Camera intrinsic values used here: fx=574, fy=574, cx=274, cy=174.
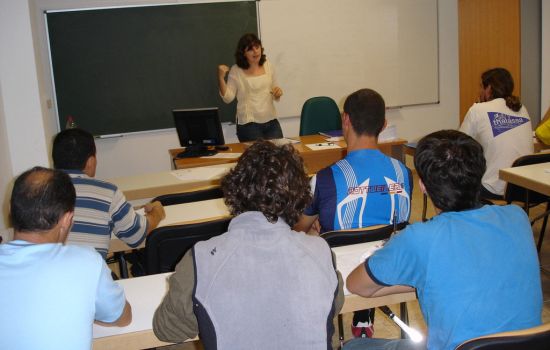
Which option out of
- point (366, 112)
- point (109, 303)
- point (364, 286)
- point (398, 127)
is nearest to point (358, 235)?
point (364, 286)

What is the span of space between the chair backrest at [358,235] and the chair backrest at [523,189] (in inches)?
69.1

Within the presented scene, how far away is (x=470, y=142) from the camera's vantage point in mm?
1695

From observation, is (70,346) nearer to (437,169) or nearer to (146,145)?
(437,169)

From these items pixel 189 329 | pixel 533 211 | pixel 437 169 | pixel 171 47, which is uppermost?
pixel 171 47

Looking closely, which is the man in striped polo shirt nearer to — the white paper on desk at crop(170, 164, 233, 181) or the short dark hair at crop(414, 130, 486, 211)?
the white paper on desk at crop(170, 164, 233, 181)

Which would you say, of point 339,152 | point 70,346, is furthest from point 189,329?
point 339,152

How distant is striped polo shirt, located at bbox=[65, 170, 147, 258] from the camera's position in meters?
2.40

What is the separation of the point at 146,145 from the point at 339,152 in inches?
93.2

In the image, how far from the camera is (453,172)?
5.41 ft

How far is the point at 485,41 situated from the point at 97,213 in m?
6.27

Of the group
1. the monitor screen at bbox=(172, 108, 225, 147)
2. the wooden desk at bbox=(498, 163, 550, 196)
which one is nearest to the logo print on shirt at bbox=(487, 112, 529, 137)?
the wooden desk at bbox=(498, 163, 550, 196)

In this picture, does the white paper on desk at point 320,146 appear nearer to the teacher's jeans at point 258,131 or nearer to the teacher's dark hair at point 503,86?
the teacher's jeans at point 258,131

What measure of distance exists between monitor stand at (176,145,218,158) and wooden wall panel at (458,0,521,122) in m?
4.02

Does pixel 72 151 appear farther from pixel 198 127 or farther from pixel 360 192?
pixel 198 127
